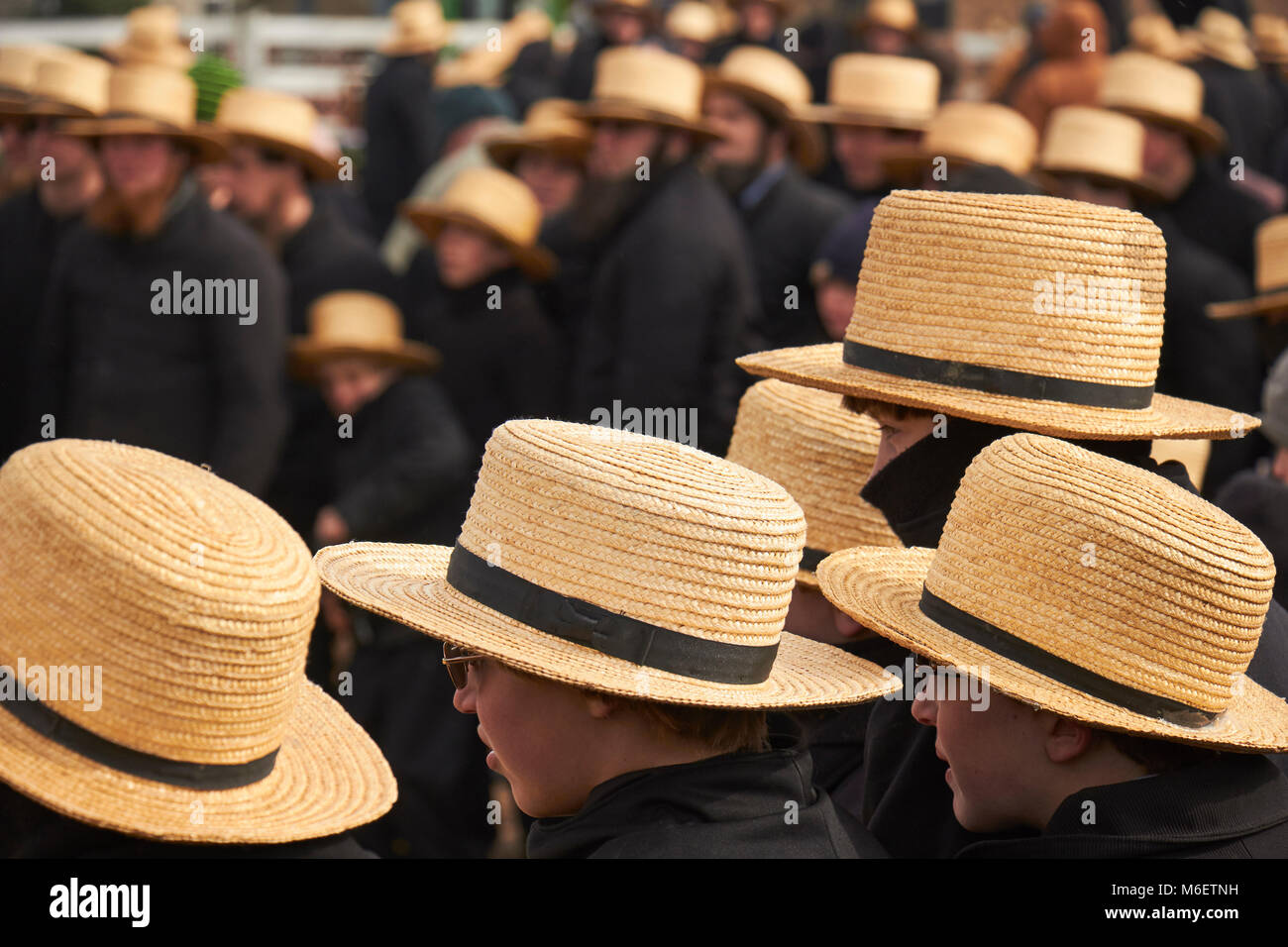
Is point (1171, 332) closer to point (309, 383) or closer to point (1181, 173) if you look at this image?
point (1181, 173)

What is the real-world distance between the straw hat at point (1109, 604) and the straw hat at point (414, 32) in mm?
9351

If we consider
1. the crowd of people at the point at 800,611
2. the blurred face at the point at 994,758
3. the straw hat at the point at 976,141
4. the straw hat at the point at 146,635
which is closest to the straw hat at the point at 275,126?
the crowd of people at the point at 800,611

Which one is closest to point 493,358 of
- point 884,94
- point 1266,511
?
point 884,94

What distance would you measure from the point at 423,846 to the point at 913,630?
326 centimetres

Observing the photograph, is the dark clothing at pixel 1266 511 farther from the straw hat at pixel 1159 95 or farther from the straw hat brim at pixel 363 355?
the straw hat at pixel 1159 95

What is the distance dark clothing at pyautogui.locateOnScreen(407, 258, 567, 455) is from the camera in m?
6.63

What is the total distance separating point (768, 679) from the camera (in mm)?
2527

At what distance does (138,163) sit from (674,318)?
2.09m

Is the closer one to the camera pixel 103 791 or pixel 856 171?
pixel 103 791

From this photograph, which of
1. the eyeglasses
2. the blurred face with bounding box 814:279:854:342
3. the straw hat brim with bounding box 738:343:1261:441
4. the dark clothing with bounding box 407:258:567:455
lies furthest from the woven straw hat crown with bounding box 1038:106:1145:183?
the eyeglasses

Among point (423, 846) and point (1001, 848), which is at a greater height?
point (1001, 848)

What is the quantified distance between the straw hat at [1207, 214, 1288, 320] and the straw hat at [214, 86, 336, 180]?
3.96 meters

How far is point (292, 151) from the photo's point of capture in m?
7.64

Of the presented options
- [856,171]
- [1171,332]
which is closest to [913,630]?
[1171,332]
